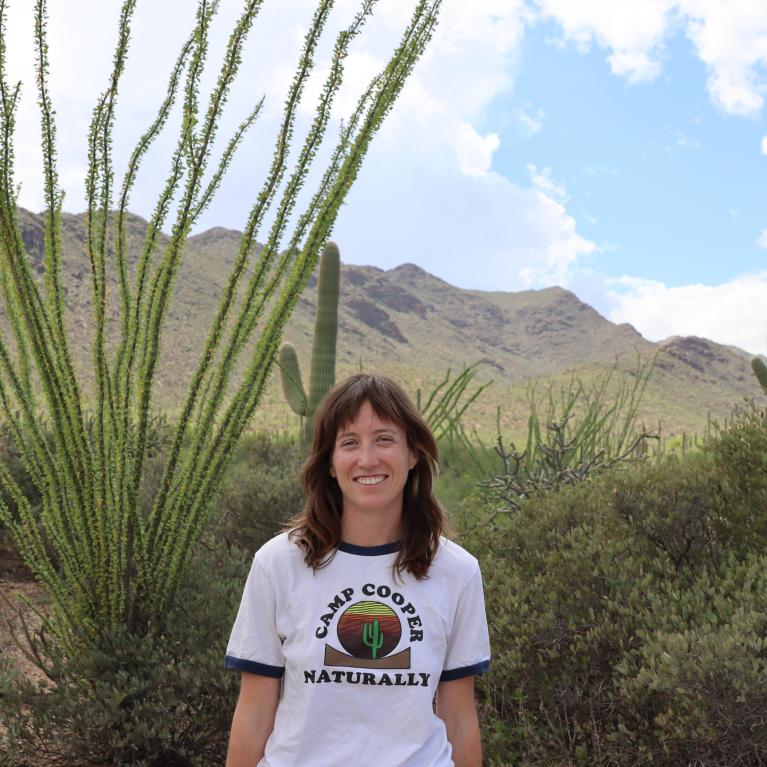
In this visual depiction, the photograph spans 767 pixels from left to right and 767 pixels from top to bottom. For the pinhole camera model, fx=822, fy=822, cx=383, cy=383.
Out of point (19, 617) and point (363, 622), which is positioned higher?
point (363, 622)

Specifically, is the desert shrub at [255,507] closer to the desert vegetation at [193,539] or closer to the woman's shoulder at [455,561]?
the desert vegetation at [193,539]

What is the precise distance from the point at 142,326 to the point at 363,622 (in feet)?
6.87

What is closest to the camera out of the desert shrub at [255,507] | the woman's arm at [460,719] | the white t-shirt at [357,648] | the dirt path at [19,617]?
the white t-shirt at [357,648]

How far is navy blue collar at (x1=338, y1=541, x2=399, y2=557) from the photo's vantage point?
2.01 m

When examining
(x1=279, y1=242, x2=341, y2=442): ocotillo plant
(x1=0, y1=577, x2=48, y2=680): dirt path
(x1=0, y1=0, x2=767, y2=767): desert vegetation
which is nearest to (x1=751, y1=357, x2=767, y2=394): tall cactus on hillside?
(x1=279, y1=242, x2=341, y2=442): ocotillo plant

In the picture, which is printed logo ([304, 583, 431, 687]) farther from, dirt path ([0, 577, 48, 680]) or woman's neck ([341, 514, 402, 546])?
dirt path ([0, 577, 48, 680])

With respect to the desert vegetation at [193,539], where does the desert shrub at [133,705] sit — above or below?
below

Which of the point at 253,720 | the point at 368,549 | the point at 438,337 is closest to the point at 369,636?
the point at 368,549

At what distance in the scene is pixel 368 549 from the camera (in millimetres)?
2018

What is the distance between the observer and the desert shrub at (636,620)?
2.84 m

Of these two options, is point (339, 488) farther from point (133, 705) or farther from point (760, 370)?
point (760, 370)

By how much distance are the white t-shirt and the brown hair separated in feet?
0.11

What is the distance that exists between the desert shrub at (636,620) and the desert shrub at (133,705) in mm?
1214

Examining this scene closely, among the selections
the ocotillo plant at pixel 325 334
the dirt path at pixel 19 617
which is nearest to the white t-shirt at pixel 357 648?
the dirt path at pixel 19 617
